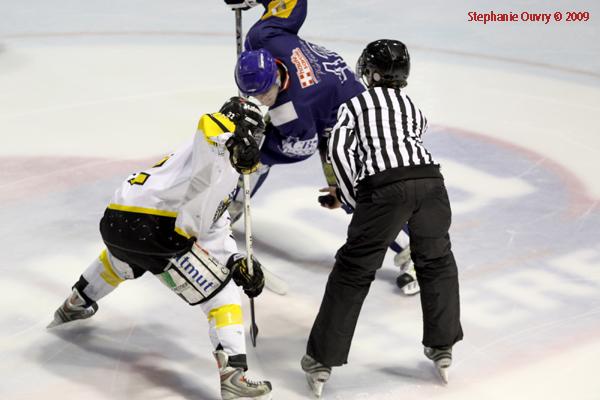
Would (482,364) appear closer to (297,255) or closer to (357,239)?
(357,239)

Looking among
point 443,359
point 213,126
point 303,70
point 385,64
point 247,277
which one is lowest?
point 443,359

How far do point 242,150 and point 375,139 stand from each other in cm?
47

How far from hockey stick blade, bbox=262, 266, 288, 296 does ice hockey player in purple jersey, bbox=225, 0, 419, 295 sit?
0.45 meters

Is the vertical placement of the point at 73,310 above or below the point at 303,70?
below

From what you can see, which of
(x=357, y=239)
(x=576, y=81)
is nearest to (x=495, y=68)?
(x=576, y=81)

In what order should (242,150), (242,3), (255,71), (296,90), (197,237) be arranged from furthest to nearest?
(242,3) < (296,90) < (255,71) < (197,237) < (242,150)

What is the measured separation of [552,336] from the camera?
372 centimetres

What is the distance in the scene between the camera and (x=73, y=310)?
146 inches

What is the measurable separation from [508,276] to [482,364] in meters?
0.75

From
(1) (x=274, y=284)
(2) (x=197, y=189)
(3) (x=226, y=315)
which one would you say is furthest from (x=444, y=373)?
(2) (x=197, y=189)

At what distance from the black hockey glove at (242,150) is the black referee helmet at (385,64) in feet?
1.67

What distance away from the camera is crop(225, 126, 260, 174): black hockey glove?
2977 millimetres

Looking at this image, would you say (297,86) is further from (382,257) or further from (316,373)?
(316,373)

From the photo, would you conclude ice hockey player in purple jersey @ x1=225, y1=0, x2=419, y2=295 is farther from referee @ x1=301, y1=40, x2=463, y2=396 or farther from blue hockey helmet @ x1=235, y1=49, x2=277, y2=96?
referee @ x1=301, y1=40, x2=463, y2=396
